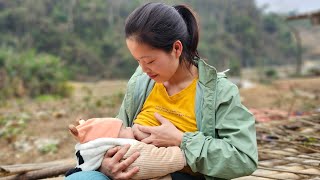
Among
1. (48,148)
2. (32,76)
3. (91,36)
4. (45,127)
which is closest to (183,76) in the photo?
(48,148)

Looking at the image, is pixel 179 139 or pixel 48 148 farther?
pixel 48 148

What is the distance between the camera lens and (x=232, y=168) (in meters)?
1.46

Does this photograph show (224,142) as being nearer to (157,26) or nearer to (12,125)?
(157,26)

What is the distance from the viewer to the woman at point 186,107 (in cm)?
146

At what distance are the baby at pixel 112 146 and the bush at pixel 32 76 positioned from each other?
10.6m

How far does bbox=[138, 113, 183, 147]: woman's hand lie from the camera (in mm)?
1504

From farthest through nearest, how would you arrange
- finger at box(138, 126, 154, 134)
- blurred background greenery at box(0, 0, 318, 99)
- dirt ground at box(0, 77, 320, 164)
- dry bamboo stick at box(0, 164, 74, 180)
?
1. blurred background greenery at box(0, 0, 318, 99)
2. dirt ground at box(0, 77, 320, 164)
3. dry bamboo stick at box(0, 164, 74, 180)
4. finger at box(138, 126, 154, 134)

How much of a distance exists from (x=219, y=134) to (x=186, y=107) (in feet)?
0.52

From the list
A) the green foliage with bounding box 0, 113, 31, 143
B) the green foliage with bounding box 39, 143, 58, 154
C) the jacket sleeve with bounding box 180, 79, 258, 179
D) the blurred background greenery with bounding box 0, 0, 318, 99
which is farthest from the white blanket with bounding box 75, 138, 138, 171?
the blurred background greenery with bounding box 0, 0, 318, 99

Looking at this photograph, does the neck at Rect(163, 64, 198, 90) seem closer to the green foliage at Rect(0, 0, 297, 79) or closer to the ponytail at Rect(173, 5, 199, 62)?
the ponytail at Rect(173, 5, 199, 62)

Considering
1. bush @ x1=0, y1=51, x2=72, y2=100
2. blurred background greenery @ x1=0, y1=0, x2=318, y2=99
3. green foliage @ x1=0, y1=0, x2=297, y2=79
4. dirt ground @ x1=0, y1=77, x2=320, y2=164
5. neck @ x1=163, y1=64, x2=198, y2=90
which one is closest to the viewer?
neck @ x1=163, y1=64, x2=198, y2=90

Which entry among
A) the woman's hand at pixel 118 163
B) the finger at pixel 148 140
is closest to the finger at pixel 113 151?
the woman's hand at pixel 118 163

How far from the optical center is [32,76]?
1290 cm

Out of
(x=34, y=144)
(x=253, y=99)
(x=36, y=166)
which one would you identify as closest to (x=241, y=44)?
(x=253, y=99)
